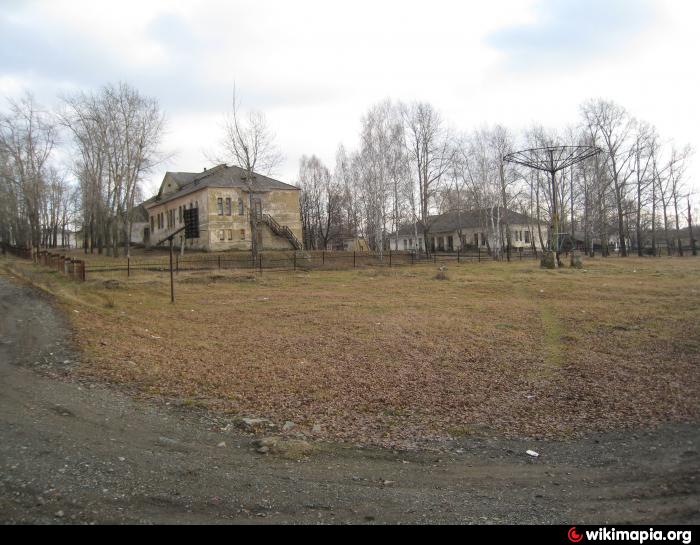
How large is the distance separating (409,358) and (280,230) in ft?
123

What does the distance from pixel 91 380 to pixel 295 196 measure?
41376mm

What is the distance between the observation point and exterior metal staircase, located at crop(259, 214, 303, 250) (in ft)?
148

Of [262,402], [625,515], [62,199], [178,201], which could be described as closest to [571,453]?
[625,515]

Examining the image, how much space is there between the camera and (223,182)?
Result: 44031mm

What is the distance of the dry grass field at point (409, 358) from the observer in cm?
605

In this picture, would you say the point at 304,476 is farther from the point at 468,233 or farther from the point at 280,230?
the point at 468,233

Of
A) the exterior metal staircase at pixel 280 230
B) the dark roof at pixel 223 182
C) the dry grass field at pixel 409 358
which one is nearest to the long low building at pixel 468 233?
the exterior metal staircase at pixel 280 230

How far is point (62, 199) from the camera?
225ft

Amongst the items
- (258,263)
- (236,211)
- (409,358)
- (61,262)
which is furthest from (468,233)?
(409,358)

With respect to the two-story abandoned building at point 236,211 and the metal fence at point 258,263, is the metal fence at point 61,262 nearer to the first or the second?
the metal fence at point 258,263

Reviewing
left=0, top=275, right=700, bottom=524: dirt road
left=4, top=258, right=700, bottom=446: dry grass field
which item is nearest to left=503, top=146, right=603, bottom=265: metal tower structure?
left=4, top=258, right=700, bottom=446: dry grass field

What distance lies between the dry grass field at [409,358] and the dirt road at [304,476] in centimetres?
61

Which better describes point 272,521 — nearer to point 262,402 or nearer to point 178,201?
point 262,402

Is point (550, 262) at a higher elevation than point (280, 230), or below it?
below
